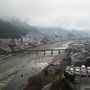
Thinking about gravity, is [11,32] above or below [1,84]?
above

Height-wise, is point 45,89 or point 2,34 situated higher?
point 2,34

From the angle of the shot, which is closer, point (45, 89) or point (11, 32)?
point (45, 89)

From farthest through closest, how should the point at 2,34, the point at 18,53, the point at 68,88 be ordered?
the point at 2,34, the point at 18,53, the point at 68,88

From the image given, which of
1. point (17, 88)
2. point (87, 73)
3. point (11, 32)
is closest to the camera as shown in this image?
point (87, 73)

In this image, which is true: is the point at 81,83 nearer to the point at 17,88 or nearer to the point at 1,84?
the point at 17,88

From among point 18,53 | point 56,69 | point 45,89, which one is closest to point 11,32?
point 18,53

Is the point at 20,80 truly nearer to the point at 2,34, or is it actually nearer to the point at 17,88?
the point at 17,88

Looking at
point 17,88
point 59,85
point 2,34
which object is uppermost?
point 2,34

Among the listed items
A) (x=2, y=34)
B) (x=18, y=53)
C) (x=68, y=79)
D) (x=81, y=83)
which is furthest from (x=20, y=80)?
(x=2, y=34)

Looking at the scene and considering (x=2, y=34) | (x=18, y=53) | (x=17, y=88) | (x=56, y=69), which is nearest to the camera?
(x=17, y=88)
